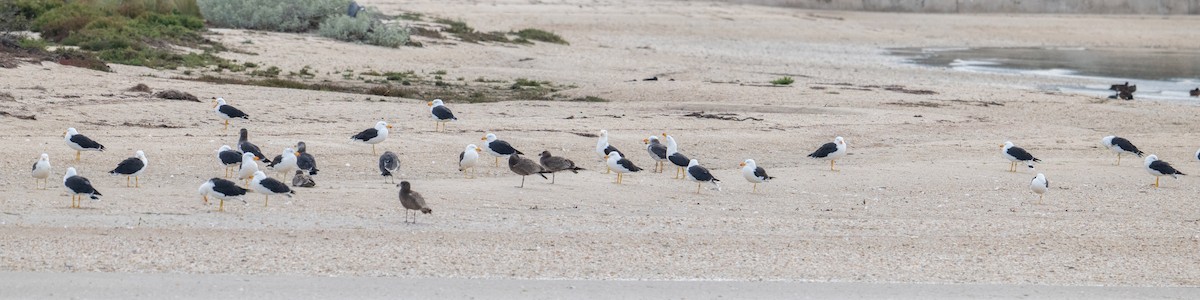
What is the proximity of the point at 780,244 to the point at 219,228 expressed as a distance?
14.4 feet

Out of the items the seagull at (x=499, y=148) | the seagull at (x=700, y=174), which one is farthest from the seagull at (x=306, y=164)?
the seagull at (x=700, y=174)

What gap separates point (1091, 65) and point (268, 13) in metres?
22.0

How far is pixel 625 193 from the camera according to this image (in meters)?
14.8

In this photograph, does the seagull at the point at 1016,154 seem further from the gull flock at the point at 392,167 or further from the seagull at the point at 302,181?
the seagull at the point at 302,181

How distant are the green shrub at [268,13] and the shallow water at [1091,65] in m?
15.7

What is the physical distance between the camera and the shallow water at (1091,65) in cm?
3309

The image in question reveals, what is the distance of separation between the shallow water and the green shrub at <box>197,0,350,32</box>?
1573cm

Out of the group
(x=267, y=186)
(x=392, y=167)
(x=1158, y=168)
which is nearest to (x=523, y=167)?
(x=392, y=167)

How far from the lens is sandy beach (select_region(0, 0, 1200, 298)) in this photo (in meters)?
11.2

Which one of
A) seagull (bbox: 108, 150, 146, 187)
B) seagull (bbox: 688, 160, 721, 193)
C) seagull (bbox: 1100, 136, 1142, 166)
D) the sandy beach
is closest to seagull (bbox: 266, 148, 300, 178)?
the sandy beach

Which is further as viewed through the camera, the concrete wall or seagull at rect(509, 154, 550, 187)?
the concrete wall

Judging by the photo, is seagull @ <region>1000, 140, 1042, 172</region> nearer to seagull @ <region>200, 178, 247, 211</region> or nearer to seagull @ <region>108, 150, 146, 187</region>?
seagull @ <region>200, 178, 247, 211</region>

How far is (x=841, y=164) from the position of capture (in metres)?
17.6

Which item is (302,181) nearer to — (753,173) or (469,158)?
(469,158)
